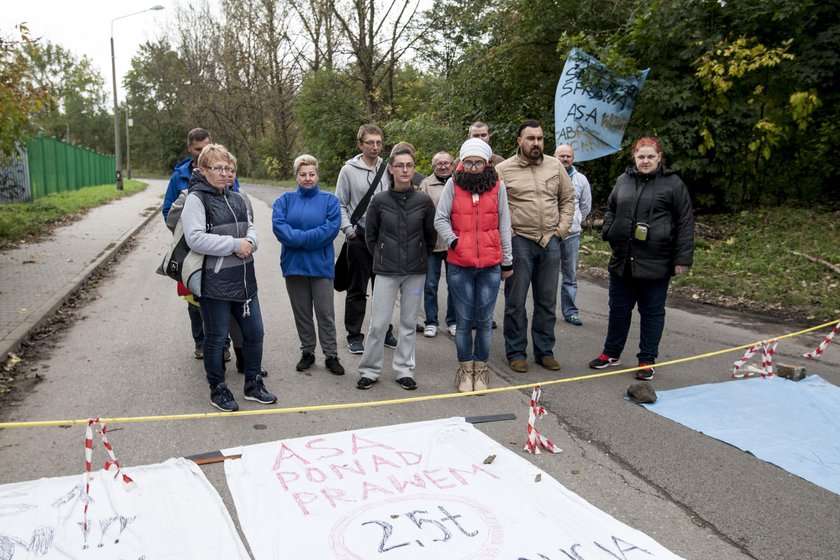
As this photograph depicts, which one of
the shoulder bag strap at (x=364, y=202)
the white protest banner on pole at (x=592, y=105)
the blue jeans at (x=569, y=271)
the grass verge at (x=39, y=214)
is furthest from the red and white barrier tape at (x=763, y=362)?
the grass verge at (x=39, y=214)

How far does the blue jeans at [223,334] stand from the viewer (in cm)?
488

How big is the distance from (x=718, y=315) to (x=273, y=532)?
6.91 m

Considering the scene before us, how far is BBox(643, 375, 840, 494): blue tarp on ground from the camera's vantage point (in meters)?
4.16

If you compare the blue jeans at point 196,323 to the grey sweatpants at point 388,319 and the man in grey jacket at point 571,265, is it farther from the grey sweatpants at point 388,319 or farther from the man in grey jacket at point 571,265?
the man in grey jacket at point 571,265

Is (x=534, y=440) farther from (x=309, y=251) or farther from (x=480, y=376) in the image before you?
(x=309, y=251)

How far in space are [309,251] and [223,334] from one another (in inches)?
45.4

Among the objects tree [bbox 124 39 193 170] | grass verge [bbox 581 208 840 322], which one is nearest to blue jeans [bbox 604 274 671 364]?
grass verge [bbox 581 208 840 322]

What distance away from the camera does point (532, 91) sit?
16.2 meters

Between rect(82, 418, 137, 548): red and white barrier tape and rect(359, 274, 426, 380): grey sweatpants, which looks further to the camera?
rect(359, 274, 426, 380): grey sweatpants

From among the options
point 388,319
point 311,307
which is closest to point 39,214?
point 311,307

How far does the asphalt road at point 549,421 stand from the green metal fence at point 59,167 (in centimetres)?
1313

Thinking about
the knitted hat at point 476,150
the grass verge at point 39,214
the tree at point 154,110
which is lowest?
the grass verge at point 39,214

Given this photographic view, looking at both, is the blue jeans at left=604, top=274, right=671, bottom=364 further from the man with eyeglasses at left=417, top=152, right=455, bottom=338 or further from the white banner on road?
the white banner on road

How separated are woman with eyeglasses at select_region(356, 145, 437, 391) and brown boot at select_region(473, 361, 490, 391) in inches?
20.0
